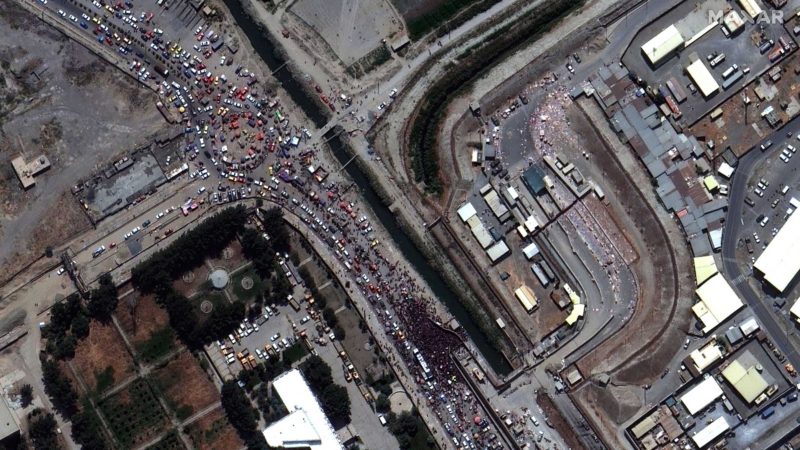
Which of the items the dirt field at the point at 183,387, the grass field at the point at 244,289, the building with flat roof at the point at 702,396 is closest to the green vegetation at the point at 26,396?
the dirt field at the point at 183,387

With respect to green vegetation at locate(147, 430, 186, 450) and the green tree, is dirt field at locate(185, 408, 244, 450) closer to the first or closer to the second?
green vegetation at locate(147, 430, 186, 450)

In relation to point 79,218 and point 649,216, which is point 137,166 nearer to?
point 79,218

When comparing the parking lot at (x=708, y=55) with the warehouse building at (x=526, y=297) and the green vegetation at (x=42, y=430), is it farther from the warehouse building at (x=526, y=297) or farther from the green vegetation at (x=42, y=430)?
the green vegetation at (x=42, y=430)

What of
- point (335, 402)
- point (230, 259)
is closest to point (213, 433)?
point (335, 402)

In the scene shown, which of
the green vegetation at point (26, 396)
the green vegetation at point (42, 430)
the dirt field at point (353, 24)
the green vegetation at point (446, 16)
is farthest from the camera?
the dirt field at point (353, 24)

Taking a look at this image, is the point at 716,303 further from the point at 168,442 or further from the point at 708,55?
the point at 168,442

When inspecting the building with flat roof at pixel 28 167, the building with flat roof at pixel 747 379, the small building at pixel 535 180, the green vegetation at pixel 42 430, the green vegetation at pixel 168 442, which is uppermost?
the building with flat roof at pixel 28 167

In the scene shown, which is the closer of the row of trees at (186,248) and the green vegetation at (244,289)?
the row of trees at (186,248)

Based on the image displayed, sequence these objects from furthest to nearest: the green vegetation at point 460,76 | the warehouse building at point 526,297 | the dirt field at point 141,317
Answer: the green vegetation at point 460,76 → the dirt field at point 141,317 → the warehouse building at point 526,297
